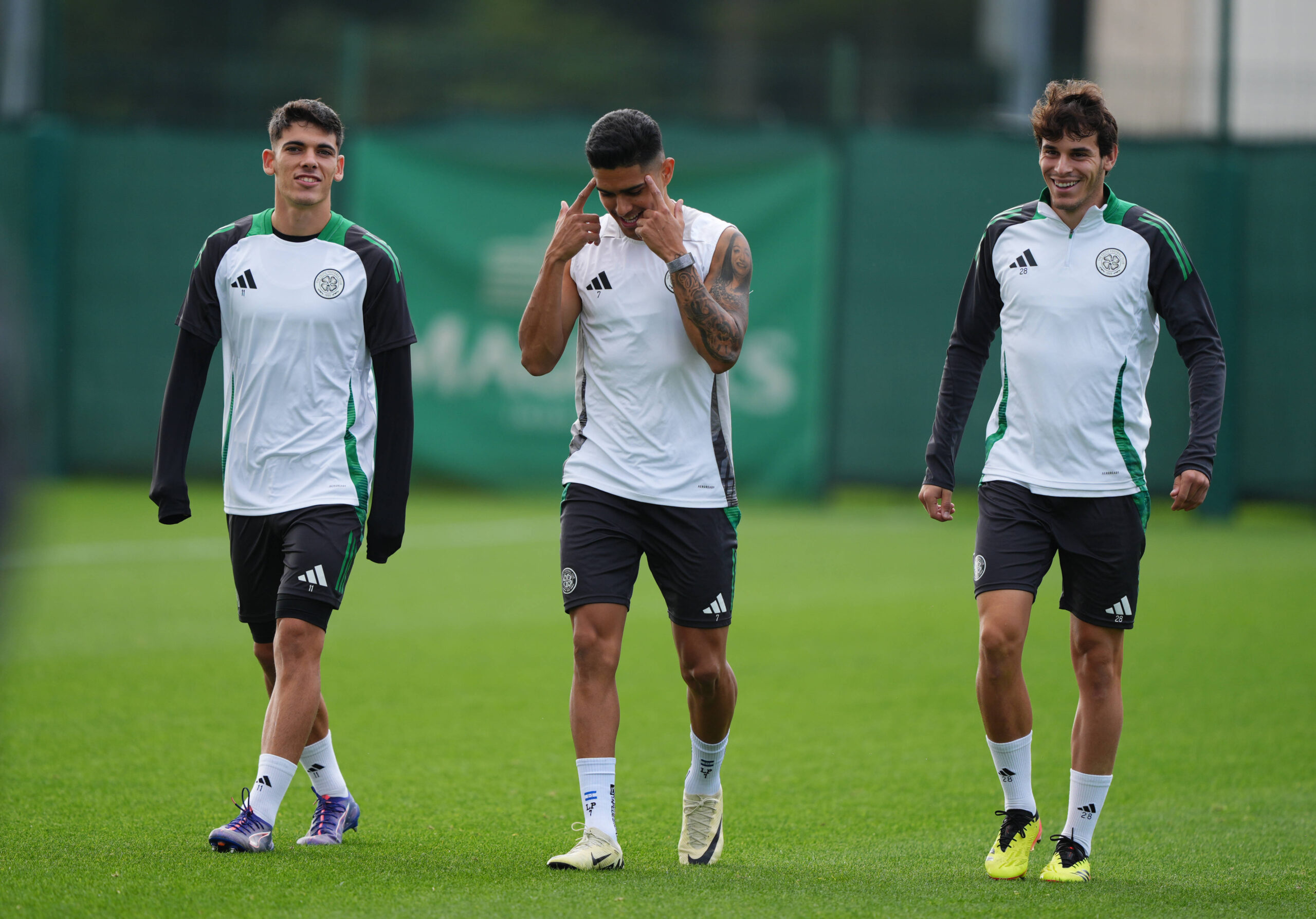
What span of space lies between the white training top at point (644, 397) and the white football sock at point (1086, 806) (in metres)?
1.35

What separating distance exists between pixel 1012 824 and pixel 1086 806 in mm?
234

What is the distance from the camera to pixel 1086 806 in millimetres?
4734

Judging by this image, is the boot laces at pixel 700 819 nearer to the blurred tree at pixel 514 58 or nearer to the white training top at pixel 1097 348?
the white training top at pixel 1097 348

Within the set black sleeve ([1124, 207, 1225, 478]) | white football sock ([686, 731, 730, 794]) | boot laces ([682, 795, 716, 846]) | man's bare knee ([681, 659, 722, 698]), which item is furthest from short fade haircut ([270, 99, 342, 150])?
black sleeve ([1124, 207, 1225, 478])

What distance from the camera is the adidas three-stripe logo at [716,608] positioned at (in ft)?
15.7

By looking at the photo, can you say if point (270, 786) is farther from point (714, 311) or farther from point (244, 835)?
point (714, 311)

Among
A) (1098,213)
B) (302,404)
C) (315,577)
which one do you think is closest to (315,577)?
(315,577)

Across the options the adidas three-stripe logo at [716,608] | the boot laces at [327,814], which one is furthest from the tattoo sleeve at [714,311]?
the boot laces at [327,814]

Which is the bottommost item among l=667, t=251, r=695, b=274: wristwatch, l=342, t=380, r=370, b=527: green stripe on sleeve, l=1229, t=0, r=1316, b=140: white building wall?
l=342, t=380, r=370, b=527: green stripe on sleeve

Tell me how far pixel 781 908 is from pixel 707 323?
1.67 m

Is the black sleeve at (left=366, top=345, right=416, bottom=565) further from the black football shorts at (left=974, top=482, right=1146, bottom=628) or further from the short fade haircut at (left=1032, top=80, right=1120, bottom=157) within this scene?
the short fade haircut at (left=1032, top=80, right=1120, bottom=157)

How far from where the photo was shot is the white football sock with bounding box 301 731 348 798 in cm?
504

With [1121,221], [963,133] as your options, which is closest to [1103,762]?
[1121,221]

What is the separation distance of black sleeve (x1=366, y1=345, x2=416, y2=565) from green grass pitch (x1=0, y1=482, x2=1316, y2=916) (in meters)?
0.96
